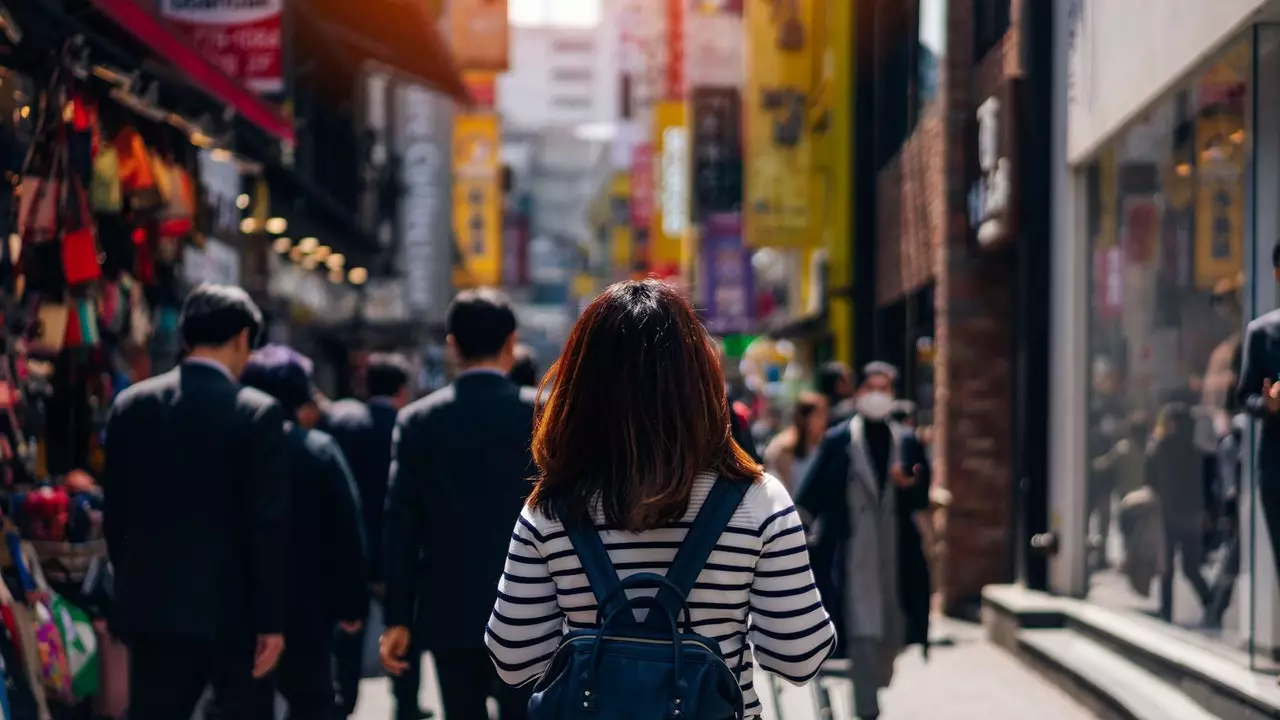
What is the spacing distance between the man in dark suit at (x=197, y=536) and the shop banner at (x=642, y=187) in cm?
6296

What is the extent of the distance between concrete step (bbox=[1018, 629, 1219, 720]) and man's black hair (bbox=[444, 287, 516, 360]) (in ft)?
12.8

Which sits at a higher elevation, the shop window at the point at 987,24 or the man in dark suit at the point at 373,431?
the shop window at the point at 987,24

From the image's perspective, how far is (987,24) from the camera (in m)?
13.5

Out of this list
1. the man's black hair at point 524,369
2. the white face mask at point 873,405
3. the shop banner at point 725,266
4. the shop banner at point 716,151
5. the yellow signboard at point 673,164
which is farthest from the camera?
the yellow signboard at point 673,164

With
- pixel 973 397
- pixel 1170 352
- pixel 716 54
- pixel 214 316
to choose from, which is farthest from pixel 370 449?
pixel 716 54

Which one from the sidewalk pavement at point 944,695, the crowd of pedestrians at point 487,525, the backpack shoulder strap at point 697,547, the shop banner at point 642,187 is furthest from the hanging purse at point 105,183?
the shop banner at point 642,187

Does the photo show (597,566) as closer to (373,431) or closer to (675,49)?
(373,431)

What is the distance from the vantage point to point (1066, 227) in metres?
10.7

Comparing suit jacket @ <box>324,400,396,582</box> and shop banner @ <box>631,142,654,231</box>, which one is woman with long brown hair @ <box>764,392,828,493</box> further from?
shop banner @ <box>631,142,654,231</box>

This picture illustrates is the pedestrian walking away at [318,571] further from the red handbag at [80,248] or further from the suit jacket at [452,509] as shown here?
the red handbag at [80,248]

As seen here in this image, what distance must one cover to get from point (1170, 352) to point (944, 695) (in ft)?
7.90

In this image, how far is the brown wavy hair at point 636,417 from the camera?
299 centimetres

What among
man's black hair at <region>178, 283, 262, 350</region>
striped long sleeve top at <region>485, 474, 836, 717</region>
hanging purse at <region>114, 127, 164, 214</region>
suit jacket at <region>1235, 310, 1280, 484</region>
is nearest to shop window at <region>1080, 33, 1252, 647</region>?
suit jacket at <region>1235, 310, 1280, 484</region>

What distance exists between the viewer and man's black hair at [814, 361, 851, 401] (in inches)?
427
